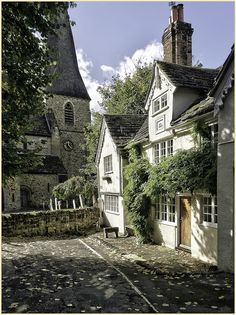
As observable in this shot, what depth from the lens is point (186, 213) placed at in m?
13.5

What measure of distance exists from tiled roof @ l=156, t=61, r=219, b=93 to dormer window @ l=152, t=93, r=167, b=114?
3.67 ft

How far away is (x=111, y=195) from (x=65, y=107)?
2524 cm

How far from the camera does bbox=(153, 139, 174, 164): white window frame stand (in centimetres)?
1525

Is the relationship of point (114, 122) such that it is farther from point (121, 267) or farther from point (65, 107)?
point (65, 107)

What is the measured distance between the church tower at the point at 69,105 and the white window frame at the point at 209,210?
31743mm

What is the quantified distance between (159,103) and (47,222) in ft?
38.0

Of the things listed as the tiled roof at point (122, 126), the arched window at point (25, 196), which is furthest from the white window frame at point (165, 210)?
the arched window at point (25, 196)

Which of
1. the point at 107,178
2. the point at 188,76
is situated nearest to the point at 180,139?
the point at 188,76

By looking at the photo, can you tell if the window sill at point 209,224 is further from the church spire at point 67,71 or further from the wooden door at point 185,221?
the church spire at point 67,71

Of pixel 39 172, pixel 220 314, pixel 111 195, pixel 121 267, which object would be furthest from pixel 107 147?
pixel 220 314

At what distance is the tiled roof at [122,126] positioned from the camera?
21.2 metres

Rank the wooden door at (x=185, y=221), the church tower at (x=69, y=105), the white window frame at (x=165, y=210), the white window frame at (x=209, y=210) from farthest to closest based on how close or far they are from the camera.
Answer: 1. the church tower at (x=69, y=105)
2. the white window frame at (x=165, y=210)
3. the wooden door at (x=185, y=221)
4. the white window frame at (x=209, y=210)

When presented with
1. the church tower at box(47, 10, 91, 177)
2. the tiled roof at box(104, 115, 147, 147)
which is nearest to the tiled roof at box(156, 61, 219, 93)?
the tiled roof at box(104, 115, 147, 147)

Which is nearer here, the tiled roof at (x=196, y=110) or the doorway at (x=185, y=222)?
the tiled roof at (x=196, y=110)
